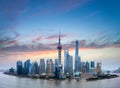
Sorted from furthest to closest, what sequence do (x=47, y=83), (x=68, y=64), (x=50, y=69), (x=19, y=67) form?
(x=50, y=69)
(x=68, y=64)
(x=47, y=83)
(x=19, y=67)

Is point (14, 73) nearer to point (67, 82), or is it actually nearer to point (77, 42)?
point (67, 82)

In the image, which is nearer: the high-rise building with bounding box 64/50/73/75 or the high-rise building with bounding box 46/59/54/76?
the high-rise building with bounding box 64/50/73/75

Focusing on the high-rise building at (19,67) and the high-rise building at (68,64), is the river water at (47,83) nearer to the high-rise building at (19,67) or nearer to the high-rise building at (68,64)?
the high-rise building at (19,67)

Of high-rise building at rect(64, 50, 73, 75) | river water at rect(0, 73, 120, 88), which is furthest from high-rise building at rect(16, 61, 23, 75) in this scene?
high-rise building at rect(64, 50, 73, 75)

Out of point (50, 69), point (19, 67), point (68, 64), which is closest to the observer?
point (19, 67)

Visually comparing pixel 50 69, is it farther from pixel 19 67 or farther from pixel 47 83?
pixel 19 67

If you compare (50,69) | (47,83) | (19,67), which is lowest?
(47,83)

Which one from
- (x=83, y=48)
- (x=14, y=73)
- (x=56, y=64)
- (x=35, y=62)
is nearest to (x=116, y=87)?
(x=83, y=48)

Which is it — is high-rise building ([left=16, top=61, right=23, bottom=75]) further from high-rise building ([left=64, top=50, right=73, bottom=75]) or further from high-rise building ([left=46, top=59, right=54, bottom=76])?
high-rise building ([left=64, top=50, right=73, bottom=75])

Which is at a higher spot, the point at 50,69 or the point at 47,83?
the point at 50,69

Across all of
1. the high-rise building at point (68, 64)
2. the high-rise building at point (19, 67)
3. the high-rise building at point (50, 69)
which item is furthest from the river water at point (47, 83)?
the high-rise building at point (50, 69)

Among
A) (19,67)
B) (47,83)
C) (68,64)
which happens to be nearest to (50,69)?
(68,64)
